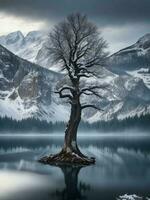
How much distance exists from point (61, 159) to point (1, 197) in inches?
1009

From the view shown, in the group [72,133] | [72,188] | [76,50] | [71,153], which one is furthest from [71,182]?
[76,50]

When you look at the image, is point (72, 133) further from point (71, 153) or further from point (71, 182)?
point (71, 182)

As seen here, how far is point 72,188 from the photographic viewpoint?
3578 centimetres

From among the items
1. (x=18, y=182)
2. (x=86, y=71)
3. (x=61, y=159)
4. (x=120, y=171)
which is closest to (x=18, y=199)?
(x=18, y=182)

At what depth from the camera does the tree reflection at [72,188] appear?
31797 millimetres

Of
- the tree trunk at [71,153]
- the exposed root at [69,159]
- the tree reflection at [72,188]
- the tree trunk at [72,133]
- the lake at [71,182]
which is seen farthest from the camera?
the tree trunk at [72,133]

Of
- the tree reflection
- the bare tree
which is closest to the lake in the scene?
the tree reflection

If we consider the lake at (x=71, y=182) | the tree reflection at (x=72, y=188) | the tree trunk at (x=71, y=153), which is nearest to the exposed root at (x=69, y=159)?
the tree trunk at (x=71, y=153)

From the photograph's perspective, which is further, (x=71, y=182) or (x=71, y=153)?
(x=71, y=153)

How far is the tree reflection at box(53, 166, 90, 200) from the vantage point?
3180cm

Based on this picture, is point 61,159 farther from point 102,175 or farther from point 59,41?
point 59,41

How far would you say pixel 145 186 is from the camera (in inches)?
1467

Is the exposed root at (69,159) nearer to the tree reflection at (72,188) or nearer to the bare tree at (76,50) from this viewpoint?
the bare tree at (76,50)

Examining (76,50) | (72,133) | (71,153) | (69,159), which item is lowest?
(69,159)
